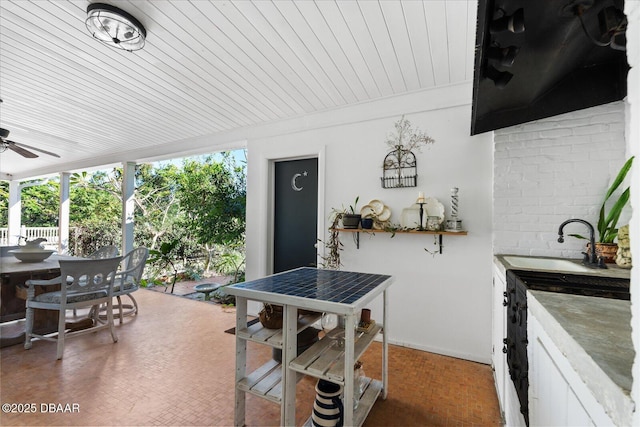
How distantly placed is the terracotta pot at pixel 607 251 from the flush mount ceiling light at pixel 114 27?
10.8 ft

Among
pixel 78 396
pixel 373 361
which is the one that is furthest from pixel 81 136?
pixel 373 361

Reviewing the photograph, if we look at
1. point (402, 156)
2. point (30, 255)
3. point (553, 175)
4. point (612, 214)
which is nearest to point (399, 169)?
point (402, 156)

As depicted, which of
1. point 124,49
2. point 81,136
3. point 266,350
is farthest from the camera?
point 81,136

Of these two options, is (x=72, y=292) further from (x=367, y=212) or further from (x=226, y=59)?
(x=367, y=212)

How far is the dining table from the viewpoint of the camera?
278 cm

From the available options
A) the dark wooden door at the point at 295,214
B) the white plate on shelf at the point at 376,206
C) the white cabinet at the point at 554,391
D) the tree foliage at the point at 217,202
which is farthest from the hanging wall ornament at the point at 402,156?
the tree foliage at the point at 217,202

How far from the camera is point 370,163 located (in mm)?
2922

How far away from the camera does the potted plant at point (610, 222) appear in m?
1.80

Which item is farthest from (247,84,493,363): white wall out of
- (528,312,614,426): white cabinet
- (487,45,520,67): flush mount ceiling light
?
(528,312,614,426): white cabinet

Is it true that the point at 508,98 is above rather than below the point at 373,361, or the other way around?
above

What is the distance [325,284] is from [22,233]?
417 inches

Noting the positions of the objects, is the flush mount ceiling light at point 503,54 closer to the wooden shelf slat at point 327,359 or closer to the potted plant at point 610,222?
the potted plant at point 610,222

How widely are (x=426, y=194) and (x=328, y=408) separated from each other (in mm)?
1931

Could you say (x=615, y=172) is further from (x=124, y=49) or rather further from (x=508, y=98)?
(x=124, y=49)
